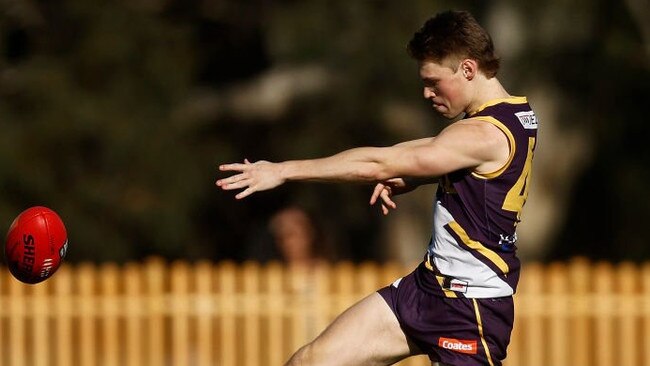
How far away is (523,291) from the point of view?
12211 mm

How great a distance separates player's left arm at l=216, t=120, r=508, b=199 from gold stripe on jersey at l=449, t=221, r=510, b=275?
1.14 feet

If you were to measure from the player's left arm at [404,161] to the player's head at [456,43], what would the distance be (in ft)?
1.08

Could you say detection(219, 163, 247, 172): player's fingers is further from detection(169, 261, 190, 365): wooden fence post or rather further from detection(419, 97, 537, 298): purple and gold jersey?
detection(169, 261, 190, 365): wooden fence post

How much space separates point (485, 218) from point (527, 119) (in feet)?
1.62

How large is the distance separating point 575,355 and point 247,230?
33.8ft

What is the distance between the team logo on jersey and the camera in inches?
260

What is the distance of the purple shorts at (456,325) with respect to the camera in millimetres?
6719

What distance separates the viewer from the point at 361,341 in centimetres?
679

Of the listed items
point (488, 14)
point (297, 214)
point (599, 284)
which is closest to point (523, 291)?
point (599, 284)

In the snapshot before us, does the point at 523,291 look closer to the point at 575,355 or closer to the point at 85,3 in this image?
the point at 575,355

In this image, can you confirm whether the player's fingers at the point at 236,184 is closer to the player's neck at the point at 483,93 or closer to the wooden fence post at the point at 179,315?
the player's neck at the point at 483,93

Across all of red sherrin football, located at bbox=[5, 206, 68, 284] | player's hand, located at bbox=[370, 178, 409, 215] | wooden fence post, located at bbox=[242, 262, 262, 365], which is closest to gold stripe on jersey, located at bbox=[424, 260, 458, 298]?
player's hand, located at bbox=[370, 178, 409, 215]

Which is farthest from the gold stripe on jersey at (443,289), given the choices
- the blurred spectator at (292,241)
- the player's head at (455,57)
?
the blurred spectator at (292,241)

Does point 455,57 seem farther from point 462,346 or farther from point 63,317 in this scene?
point 63,317
